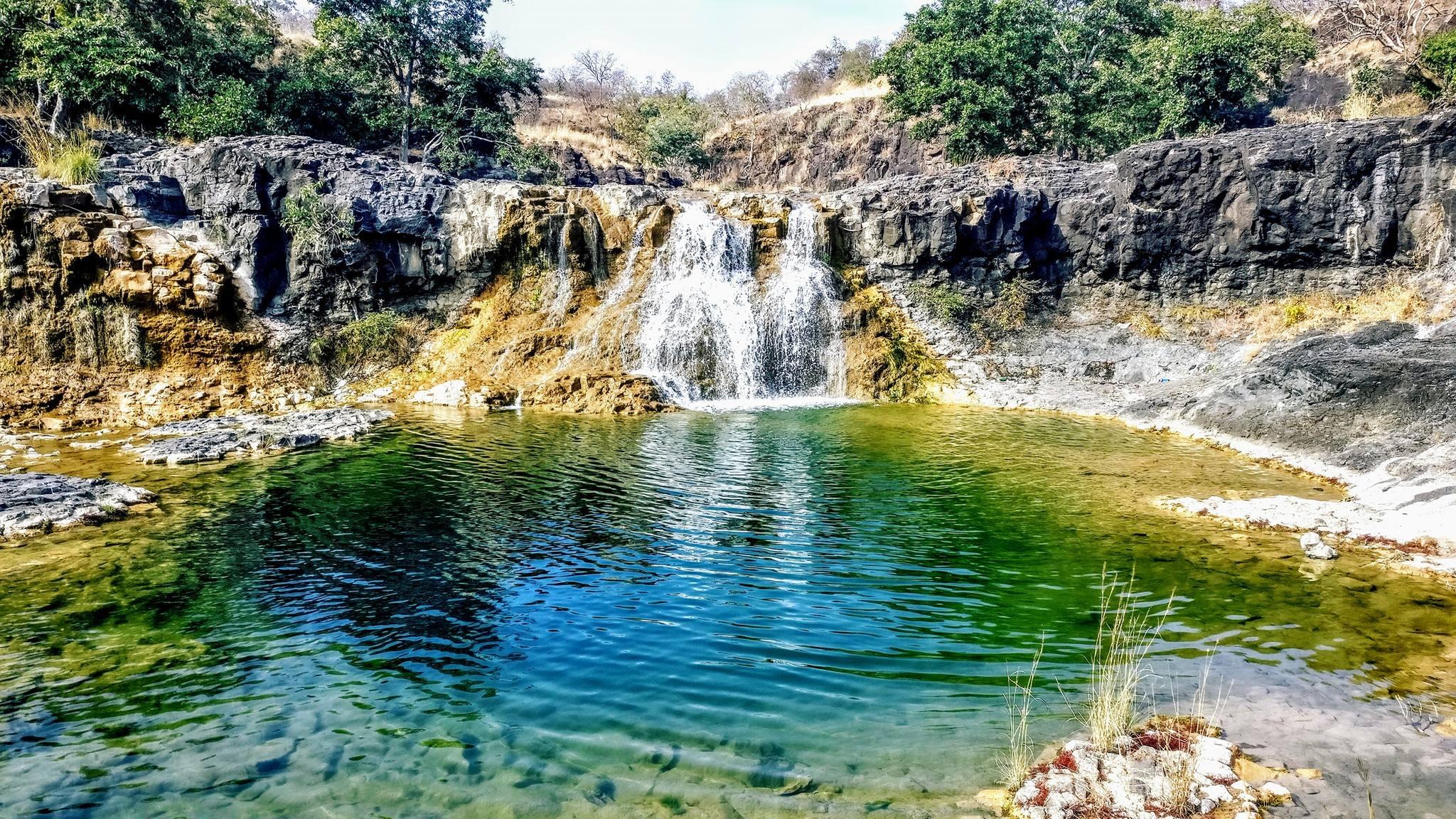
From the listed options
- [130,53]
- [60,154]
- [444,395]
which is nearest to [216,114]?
[130,53]

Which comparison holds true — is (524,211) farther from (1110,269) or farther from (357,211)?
(1110,269)

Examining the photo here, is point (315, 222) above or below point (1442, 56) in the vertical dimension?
below

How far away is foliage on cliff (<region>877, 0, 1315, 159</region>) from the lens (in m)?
31.3

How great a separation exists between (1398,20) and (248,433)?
4942 centimetres

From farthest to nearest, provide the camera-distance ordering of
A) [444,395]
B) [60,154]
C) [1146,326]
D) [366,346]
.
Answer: [1146,326]
[366,346]
[444,395]
[60,154]

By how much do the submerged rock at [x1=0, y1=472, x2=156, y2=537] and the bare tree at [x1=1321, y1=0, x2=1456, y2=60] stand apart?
1756 inches

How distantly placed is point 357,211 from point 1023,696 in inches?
938

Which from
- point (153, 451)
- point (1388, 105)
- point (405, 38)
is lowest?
point (153, 451)

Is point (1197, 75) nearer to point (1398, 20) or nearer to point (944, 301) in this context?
point (1398, 20)

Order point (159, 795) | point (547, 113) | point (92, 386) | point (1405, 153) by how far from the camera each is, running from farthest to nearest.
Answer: point (547, 113) → point (1405, 153) → point (92, 386) → point (159, 795)

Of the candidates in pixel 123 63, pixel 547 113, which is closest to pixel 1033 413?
pixel 123 63

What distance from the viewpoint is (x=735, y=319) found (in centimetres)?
2417

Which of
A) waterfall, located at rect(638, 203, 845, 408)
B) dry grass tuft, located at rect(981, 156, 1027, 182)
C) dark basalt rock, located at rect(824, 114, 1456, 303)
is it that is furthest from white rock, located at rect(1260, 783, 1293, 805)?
dry grass tuft, located at rect(981, 156, 1027, 182)

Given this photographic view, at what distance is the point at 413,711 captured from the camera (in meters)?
5.49
